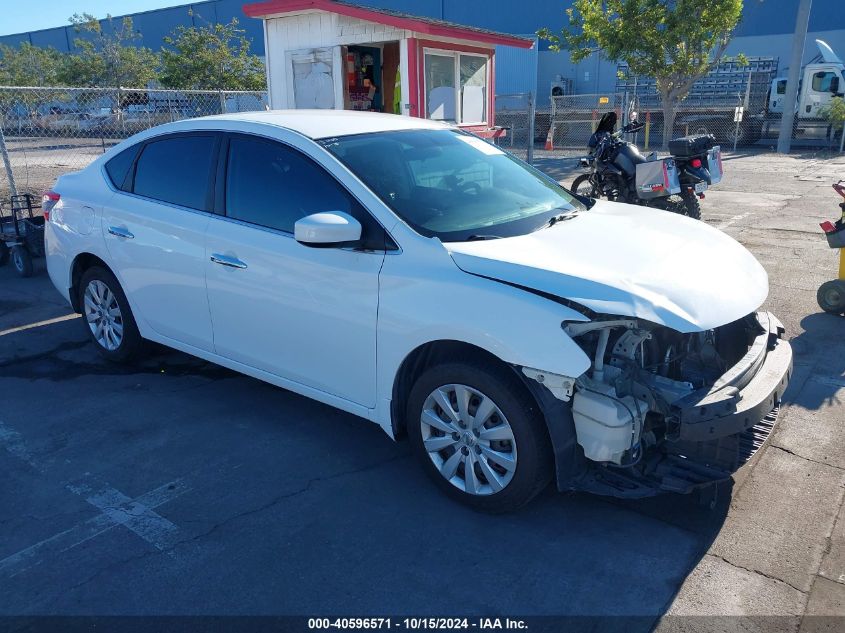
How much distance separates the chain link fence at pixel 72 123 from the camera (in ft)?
41.3

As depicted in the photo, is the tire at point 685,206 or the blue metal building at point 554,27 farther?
the blue metal building at point 554,27

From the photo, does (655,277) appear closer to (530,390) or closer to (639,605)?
(530,390)

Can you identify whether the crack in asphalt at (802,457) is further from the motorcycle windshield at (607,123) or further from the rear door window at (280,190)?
the motorcycle windshield at (607,123)

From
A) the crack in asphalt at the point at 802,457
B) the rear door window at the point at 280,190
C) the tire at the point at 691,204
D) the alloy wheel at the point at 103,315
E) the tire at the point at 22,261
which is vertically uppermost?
the rear door window at the point at 280,190

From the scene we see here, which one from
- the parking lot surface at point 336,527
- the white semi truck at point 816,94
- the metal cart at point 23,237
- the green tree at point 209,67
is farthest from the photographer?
the green tree at point 209,67

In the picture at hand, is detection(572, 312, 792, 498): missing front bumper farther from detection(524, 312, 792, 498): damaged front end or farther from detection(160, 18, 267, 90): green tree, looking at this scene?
detection(160, 18, 267, 90): green tree

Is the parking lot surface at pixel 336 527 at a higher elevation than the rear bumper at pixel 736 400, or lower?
lower

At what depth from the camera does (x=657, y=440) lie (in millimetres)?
3199

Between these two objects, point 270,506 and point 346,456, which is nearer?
point 270,506

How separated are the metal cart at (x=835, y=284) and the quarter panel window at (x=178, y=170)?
4936 mm

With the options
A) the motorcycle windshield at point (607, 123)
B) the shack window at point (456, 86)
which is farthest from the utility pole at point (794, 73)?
the motorcycle windshield at point (607, 123)

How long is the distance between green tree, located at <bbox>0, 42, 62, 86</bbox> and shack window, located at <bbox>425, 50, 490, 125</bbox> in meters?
28.1

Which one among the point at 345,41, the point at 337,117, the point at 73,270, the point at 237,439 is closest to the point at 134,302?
the point at 73,270

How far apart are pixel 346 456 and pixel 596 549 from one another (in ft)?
4.91
